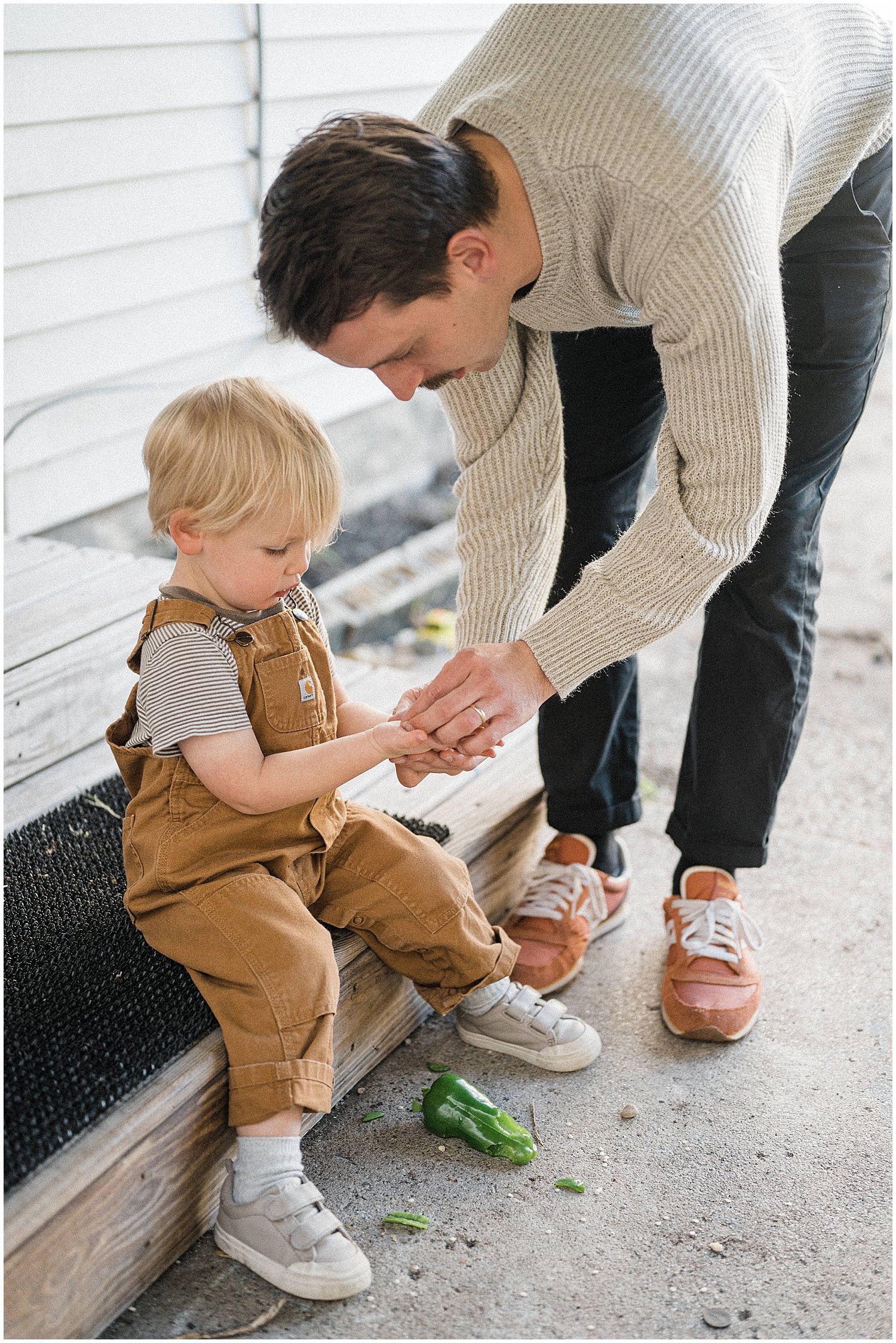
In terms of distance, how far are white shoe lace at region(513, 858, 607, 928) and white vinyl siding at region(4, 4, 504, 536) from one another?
1421 millimetres

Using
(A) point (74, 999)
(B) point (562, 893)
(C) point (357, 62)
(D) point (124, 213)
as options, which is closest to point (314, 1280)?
(A) point (74, 999)

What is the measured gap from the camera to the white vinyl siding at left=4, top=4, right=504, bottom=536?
245cm

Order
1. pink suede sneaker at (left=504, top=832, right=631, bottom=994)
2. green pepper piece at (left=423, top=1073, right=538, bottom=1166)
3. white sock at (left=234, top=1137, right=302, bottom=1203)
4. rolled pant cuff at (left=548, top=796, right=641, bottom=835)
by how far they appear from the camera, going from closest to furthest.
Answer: white sock at (left=234, top=1137, right=302, bottom=1203), green pepper piece at (left=423, top=1073, right=538, bottom=1166), pink suede sneaker at (left=504, top=832, right=631, bottom=994), rolled pant cuff at (left=548, top=796, right=641, bottom=835)

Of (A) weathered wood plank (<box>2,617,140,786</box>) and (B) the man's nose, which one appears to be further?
(A) weathered wood plank (<box>2,617,140,786</box>)

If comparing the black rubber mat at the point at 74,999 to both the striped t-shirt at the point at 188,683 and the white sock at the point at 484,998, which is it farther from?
the white sock at the point at 484,998

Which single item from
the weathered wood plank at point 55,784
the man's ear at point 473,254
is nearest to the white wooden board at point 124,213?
the weathered wood plank at point 55,784

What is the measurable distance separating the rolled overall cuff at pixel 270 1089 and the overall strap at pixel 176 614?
1.69 ft

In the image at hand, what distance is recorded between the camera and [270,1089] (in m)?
1.40

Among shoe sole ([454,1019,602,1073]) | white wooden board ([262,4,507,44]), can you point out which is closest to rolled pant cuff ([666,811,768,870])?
shoe sole ([454,1019,602,1073])

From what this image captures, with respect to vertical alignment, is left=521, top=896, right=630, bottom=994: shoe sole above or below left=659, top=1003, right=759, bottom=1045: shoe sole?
below

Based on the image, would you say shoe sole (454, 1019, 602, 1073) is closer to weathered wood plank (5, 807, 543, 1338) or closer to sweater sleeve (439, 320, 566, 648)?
weathered wood plank (5, 807, 543, 1338)

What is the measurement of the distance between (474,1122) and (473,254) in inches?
44.2

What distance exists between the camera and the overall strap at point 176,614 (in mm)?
1479

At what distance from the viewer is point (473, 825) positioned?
1.99m
